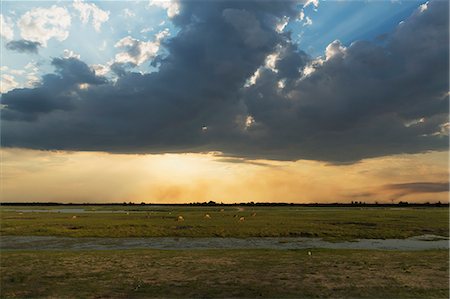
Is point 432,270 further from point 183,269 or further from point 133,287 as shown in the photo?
point 133,287

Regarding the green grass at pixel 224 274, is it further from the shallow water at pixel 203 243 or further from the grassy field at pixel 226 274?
the shallow water at pixel 203 243

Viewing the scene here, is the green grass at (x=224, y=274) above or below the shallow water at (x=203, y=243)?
above

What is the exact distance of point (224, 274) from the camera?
22.4m

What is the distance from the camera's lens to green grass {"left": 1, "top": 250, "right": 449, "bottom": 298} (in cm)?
1888

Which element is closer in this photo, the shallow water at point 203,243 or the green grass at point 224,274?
the green grass at point 224,274

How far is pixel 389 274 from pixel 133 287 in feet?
47.4

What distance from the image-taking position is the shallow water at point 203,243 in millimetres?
35000

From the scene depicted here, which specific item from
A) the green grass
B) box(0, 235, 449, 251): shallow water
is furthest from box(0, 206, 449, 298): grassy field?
box(0, 235, 449, 251): shallow water

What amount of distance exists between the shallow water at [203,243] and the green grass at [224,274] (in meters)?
4.58

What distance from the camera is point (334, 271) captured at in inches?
916

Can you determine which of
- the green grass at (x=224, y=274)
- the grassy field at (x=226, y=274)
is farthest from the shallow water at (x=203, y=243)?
the green grass at (x=224, y=274)

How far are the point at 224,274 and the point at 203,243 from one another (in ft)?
50.5

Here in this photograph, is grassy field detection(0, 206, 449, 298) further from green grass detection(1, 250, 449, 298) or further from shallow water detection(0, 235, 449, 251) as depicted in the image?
shallow water detection(0, 235, 449, 251)

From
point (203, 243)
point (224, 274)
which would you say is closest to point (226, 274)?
point (224, 274)
